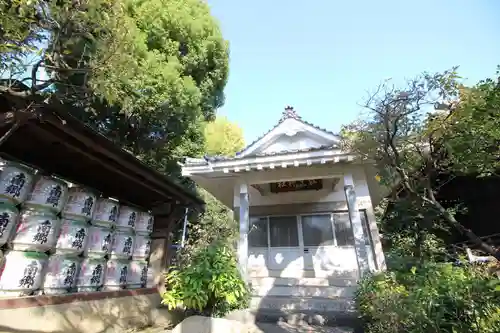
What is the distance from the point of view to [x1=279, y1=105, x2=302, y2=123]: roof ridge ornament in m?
9.78

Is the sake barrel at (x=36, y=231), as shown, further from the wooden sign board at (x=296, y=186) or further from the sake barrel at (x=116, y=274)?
the wooden sign board at (x=296, y=186)

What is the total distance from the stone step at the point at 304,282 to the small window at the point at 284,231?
1.29 meters

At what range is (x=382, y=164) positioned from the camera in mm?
6398

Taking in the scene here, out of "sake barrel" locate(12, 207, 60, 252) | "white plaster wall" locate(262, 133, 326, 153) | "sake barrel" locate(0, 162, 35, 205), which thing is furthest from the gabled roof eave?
"sake barrel" locate(0, 162, 35, 205)

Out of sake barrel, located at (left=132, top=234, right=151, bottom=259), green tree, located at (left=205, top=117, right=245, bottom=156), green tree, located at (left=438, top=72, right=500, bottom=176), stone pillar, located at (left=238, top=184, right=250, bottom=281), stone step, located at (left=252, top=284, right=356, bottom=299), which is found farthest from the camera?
green tree, located at (left=205, top=117, right=245, bottom=156)

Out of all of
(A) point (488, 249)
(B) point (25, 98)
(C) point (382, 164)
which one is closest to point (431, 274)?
(A) point (488, 249)

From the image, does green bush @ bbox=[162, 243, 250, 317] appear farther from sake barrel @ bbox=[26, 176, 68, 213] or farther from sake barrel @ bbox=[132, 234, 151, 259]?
sake barrel @ bbox=[26, 176, 68, 213]

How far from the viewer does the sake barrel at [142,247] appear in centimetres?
618

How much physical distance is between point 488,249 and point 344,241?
4.79 m

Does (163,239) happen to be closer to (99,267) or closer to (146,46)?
(99,267)

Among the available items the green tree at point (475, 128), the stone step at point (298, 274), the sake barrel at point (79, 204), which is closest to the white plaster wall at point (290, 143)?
the stone step at point (298, 274)

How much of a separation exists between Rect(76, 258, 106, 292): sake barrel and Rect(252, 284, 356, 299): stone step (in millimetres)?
4050

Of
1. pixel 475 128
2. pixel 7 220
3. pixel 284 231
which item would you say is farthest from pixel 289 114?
pixel 7 220

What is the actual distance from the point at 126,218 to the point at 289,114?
671 centimetres
